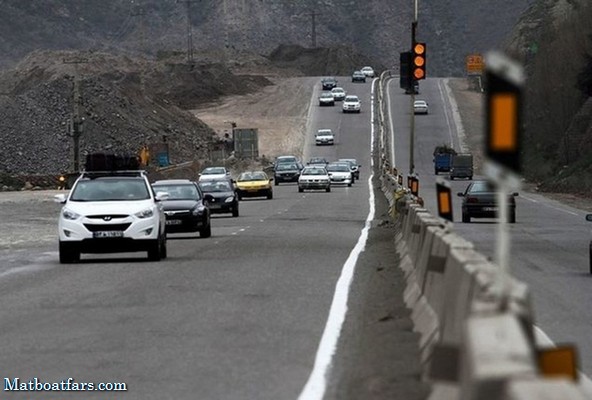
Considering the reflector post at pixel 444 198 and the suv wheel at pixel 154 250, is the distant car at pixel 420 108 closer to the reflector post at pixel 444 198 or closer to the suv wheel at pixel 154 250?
the suv wheel at pixel 154 250

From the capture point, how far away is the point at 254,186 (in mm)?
68562

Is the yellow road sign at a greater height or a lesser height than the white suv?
greater

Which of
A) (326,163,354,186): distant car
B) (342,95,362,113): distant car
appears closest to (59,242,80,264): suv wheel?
(326,163,354,186): distant car

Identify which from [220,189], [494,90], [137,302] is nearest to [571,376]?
[494,90]

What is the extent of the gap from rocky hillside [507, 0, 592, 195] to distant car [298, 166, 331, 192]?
1436 cm

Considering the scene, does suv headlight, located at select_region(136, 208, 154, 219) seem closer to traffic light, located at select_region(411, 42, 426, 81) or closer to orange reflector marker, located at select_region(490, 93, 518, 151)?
traffic light, located at select_region(411, 42, 426, 81)

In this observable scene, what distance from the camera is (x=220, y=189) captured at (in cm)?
5147

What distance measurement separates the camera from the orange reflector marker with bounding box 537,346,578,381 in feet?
23.4

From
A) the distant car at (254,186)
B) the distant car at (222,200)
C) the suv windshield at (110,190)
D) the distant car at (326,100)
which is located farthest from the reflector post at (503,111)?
the distant car at (326,100)

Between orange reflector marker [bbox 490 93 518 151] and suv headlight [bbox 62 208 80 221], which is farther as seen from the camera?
suv headlight [bbox 62 208 80 221]

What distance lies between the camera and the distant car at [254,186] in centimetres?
6844

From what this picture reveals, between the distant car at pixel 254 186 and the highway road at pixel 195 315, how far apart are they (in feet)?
106

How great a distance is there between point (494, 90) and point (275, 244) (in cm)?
2558

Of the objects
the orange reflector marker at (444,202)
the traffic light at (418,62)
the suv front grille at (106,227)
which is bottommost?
the suv front grille at (106,227)
